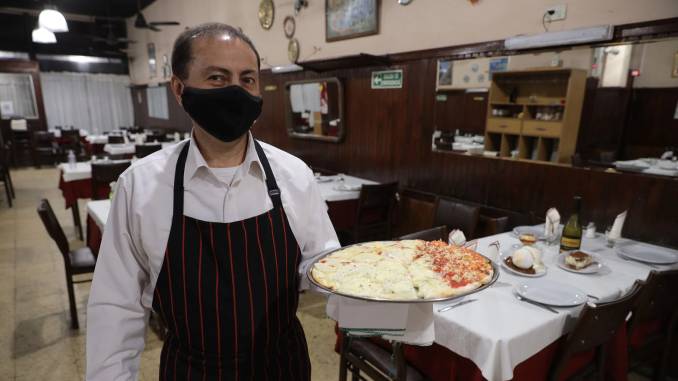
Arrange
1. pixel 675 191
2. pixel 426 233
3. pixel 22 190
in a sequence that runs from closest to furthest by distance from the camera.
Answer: pixel 426 233
pixel 675 191
pixel 22 190

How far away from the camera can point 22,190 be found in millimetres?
8023

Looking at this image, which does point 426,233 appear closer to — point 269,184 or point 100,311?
point 269,184

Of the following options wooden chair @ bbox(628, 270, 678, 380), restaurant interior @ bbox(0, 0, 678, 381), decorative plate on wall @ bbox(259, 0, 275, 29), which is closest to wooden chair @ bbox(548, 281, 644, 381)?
restaurant interior @ bbox(0, 0, 678, 381)

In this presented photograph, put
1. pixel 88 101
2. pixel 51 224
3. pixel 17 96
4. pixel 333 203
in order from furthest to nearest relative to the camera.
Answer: pixel 88 101
pixel 17 96
pixel 333 203
pixel 51 224

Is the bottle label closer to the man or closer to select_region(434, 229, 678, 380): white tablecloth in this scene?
select_region(434, 229, 678, 380): white tablecloth

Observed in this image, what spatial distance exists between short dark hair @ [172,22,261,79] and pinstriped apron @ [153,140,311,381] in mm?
238

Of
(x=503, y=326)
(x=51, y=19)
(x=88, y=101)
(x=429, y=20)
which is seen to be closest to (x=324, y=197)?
(x=429, y=20)

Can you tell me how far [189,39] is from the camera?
3.56 feet

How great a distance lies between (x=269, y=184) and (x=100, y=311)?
0.57 m

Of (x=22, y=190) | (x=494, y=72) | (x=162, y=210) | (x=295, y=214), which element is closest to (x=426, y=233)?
(x=295, y=214)

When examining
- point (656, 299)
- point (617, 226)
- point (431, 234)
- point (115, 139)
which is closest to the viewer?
point (656, 299)

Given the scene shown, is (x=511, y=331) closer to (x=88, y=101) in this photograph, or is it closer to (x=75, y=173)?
(x=75, y=173)

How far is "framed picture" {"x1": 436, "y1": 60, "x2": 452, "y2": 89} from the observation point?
3.68 metres

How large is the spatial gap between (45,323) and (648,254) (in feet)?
14.5
